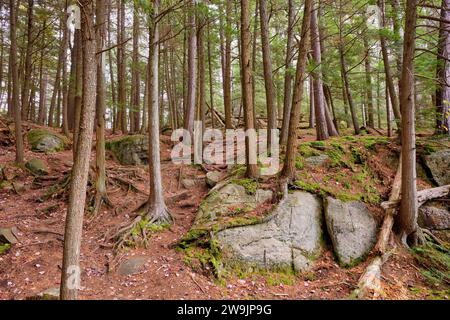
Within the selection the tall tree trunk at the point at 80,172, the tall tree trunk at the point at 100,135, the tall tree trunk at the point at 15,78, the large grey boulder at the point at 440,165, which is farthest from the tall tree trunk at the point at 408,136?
the tall tree trunk at the point at 15,78

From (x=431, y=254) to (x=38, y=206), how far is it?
9928 millimetres

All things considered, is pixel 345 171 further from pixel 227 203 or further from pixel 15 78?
pixel 15 78

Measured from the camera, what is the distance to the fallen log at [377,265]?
15.0ft

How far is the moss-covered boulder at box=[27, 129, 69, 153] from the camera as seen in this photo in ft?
36.1

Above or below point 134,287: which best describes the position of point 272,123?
above

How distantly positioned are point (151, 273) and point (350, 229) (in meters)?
4.55

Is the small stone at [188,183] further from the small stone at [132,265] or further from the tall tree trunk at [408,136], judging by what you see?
the tall tree trunk at [408,136]

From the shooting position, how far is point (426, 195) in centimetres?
669

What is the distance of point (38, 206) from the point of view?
7.30 m

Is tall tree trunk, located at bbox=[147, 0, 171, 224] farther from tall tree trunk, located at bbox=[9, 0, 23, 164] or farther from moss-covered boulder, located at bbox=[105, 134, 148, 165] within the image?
tall tree trunk, located at bbox=[9, 0, 23, 164]

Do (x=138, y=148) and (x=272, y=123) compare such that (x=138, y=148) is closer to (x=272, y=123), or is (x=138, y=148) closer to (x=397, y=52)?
(x=272, y=123)

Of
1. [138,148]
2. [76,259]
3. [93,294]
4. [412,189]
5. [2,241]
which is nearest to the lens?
[76,259]
